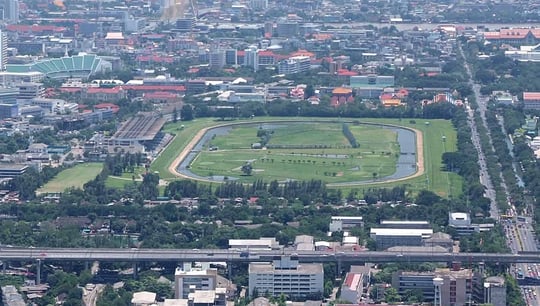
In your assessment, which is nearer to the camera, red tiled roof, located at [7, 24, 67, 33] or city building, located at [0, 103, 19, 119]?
city building, located at [0, 103, 19, 119]

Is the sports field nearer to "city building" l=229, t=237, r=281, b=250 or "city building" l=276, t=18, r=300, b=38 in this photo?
"city building" l=229, t=237, r=281, b=250

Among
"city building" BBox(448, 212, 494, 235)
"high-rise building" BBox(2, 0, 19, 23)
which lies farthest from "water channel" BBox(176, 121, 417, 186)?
"high-rise building" BBox(2, 0, 19, 23)

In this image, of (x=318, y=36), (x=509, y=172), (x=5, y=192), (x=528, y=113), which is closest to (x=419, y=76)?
(x=528, y=113)

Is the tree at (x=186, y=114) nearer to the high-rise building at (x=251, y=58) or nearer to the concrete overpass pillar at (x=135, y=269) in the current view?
the high-rise building at (x=251, y=58)

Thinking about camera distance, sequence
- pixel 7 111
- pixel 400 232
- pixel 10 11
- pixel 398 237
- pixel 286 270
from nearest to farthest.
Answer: pixel 286 270
pixel 398 237
pixel 400 232
pixel 7 111
pixel 10 11

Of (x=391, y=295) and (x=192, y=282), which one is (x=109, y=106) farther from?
(x=391, y=295)

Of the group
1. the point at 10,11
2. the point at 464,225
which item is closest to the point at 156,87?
the point at 10,11
